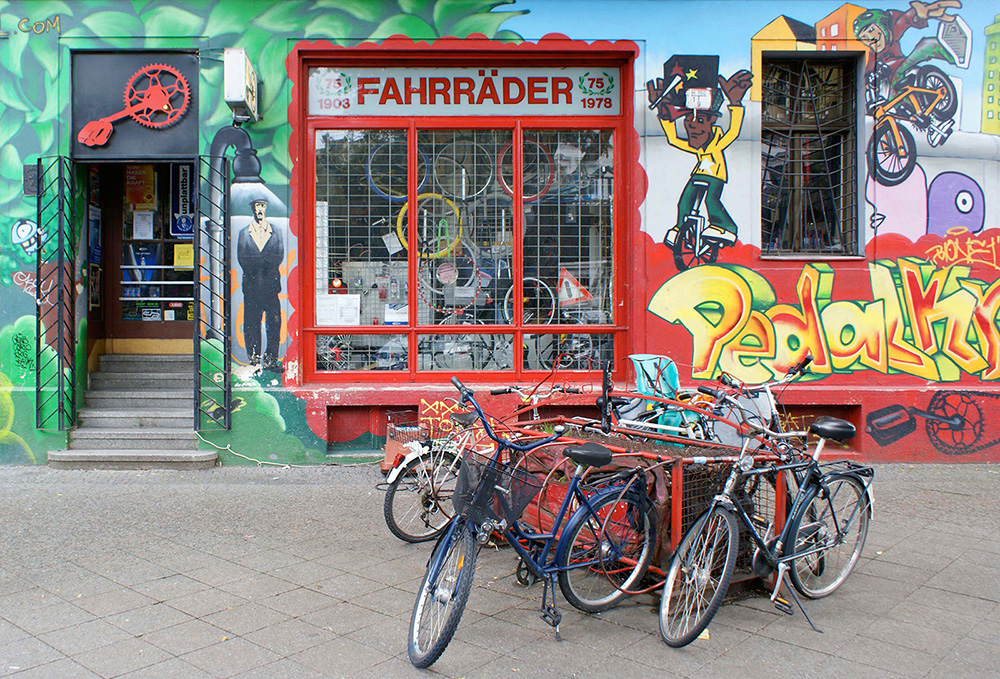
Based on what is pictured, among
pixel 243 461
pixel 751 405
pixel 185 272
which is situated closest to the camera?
pixel 751 405

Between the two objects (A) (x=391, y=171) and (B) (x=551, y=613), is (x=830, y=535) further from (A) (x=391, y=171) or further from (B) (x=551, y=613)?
(A) (x=391, y=171)

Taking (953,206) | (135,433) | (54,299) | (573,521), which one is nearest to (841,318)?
(953,206)

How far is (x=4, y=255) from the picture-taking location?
8.35m

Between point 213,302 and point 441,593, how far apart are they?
18.3ft

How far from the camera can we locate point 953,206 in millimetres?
8445

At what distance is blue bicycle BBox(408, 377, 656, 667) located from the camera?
3842 mm

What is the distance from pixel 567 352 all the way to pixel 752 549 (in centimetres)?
440

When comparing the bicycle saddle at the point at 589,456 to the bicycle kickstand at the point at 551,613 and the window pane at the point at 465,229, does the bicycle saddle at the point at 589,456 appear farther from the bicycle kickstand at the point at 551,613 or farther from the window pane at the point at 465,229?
the window pane at the point at 465,229

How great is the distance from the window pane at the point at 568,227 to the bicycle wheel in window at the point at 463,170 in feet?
1.49

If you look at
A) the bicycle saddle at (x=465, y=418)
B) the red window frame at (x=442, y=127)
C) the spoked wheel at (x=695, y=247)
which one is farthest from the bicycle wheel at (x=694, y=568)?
the spoked wheel at (x=695, y=247)

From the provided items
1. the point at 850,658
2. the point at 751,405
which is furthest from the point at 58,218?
the point at 850,658

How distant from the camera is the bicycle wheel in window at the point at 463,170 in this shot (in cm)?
876

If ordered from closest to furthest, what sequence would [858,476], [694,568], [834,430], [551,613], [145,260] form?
[694,568] → [551,613] → [834,430] → [858,476] → [145,260]

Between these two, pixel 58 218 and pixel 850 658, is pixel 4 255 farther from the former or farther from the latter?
pixel 850 658
